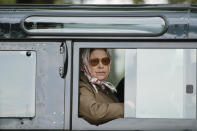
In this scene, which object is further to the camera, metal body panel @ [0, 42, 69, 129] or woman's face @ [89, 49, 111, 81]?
woman's face @ [89, 49, 111, 81]

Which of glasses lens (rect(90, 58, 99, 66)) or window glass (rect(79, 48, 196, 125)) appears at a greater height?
glasses lens (rect(90, 58, 99, 66))

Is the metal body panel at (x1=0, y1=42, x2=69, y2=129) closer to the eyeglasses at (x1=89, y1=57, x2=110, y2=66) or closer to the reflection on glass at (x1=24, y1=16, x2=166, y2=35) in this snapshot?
the reflection on glass at (x1=24, y1=16, x2=166, y2=35)

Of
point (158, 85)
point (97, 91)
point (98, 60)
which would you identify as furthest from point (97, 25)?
point (158, 85)

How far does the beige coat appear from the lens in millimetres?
4422

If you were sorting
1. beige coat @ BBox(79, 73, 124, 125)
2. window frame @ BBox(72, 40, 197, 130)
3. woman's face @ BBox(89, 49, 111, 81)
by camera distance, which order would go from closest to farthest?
window frame @ BBox(72, 40, 197, 130)
beige coat @ BBox(79, 73, 124, 125)
woman's face @ BBox(89, 49, 111, 81)

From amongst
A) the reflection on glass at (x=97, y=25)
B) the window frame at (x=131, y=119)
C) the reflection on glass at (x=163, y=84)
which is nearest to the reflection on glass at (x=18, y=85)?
the reflection on glass at (x=97, y=25)

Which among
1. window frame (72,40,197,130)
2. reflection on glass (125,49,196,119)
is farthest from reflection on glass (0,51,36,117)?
reflection on glass (125,49,196,119)

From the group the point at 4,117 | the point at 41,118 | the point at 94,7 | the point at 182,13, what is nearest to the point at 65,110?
the point at 41,118

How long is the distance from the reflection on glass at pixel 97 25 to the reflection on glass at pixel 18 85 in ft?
0.81

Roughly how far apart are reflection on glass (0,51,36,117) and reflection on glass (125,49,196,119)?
0.81 metres

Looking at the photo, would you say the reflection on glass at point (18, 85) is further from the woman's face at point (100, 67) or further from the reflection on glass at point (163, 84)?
the reflection on glass at point (163, 84)

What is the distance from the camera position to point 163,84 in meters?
4.38

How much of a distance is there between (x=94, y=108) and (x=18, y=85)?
66 cm

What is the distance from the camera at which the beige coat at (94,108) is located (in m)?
4.42
